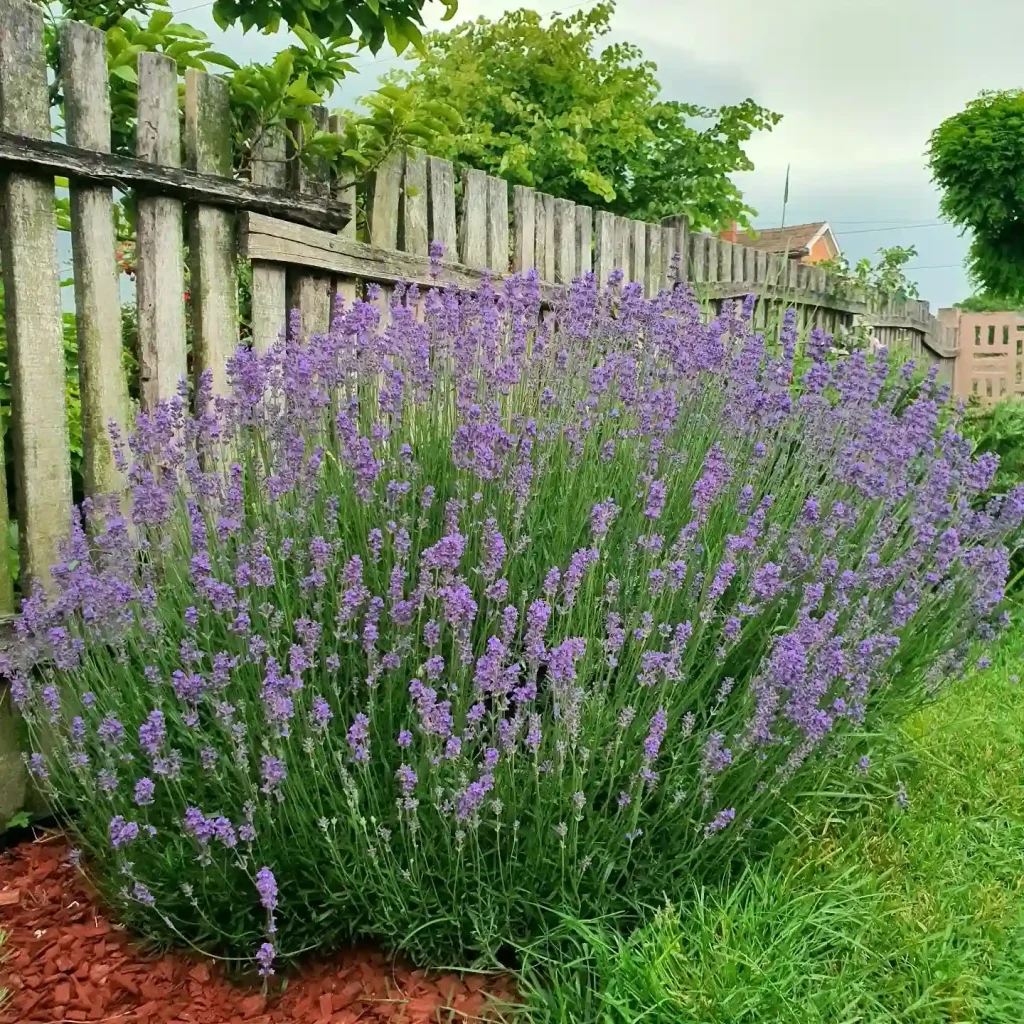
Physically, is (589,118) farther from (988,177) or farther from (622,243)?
(988,177)

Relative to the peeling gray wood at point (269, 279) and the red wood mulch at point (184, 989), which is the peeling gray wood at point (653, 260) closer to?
the peeling gray wood at point (269, 279)

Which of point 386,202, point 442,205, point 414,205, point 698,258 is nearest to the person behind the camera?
point 386,202

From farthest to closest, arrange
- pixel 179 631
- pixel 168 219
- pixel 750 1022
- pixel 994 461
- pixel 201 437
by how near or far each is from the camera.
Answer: pixel 994 461, pixel 168 219, pixel 201 437, pixel 179 631, pixel 750 1022

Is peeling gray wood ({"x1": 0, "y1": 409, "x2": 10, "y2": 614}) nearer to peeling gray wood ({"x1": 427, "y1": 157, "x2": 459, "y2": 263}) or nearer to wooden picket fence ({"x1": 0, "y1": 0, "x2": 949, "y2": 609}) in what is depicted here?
wooden picket fence ({"x1": 0, "y1": 0, "x2": 949, "y2": 609})

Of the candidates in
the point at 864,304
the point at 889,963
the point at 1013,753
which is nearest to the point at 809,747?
the point at 889,963

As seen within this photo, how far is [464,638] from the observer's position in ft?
6.91

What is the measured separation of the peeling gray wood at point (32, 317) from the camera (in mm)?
2725

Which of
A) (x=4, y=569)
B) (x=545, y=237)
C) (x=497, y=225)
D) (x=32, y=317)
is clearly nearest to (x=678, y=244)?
(x=545, y=237)

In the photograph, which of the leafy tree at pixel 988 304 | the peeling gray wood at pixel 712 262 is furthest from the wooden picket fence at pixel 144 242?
the leafy tree at pixel 988 304

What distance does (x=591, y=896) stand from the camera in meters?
2.18

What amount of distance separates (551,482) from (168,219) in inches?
60.7

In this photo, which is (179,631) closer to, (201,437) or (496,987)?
(201,437)

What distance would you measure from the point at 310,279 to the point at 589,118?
7.96 metres

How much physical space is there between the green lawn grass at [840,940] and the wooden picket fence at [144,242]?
2.03 meters
